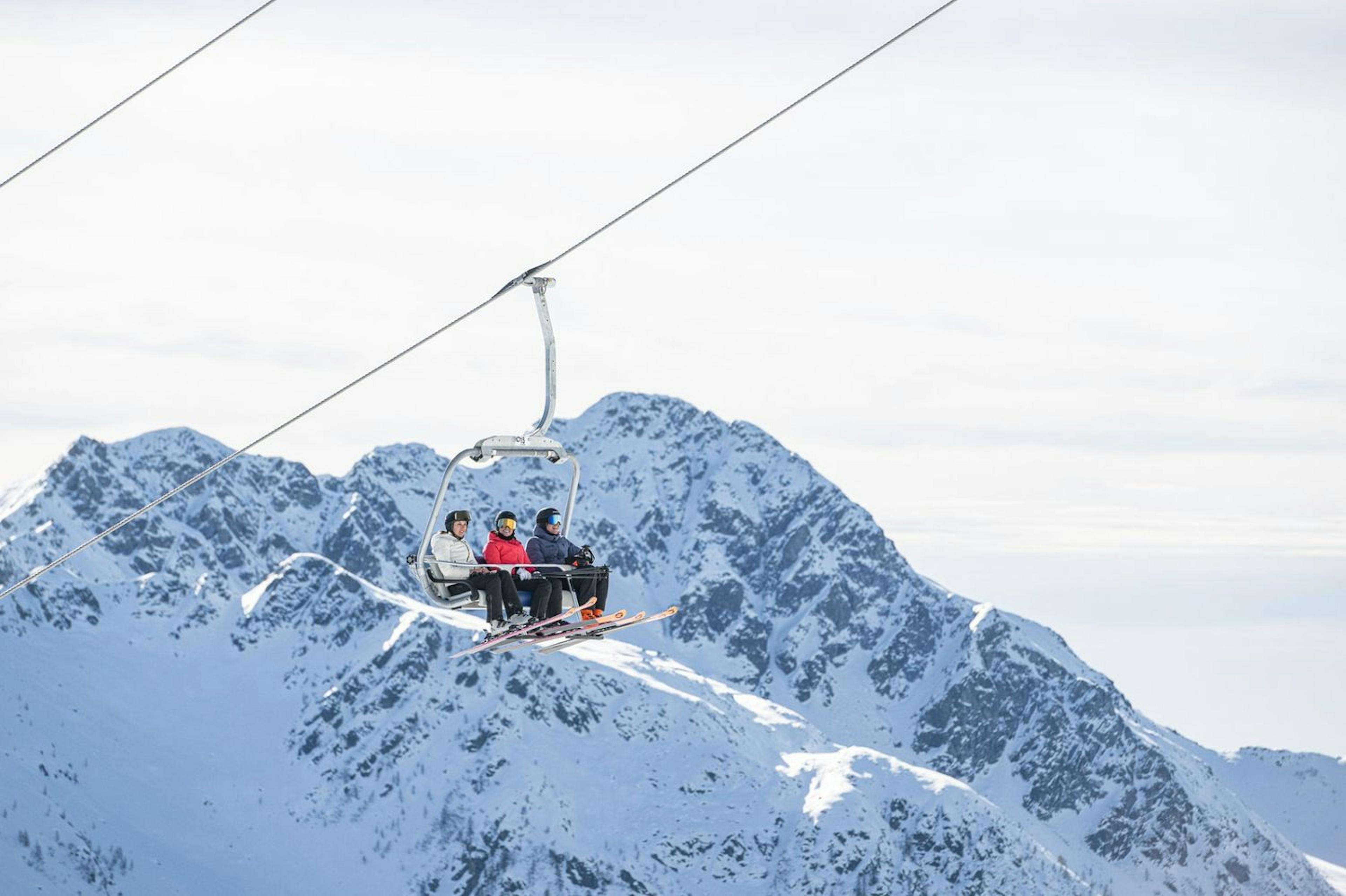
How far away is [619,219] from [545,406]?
14.3 ft

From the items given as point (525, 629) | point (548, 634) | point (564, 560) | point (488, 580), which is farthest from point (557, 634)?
point (564, 560)

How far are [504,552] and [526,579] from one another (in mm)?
584

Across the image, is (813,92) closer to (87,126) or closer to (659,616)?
(87,126)

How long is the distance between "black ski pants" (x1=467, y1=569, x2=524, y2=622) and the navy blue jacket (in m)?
0.68

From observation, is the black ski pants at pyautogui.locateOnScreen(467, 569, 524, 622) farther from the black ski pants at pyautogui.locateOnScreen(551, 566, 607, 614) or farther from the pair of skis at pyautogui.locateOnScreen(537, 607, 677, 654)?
the pair of skis at pyautogui.locateOnScreen(537, 607, 677, 654)

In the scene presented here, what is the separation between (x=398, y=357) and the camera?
24688 mm

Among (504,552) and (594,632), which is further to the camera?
(504,552)

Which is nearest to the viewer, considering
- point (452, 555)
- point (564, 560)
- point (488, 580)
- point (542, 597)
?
point (488, 580)

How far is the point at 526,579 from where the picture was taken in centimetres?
3112

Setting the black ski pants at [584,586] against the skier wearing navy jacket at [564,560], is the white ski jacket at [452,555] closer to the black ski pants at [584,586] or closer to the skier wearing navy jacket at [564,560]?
the skier wearing navy jacket at [564,560]

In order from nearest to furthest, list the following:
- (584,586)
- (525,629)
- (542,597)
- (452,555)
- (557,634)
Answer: (525,629), (557,634), (542,597), (584,586), (452,555)

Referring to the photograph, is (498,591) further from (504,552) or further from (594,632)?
(594,632)

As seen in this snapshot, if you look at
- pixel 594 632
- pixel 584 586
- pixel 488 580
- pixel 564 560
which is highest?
pixel 564 560

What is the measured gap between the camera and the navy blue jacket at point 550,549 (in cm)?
3152
